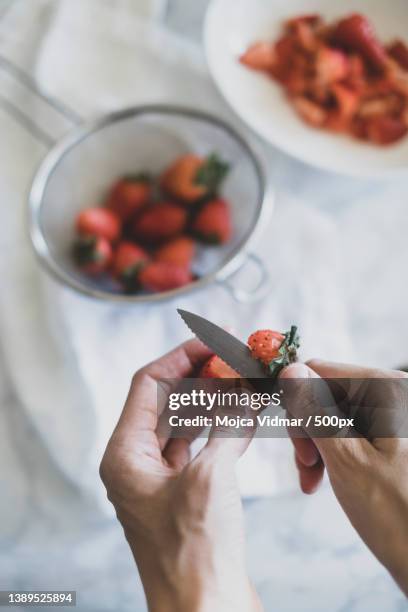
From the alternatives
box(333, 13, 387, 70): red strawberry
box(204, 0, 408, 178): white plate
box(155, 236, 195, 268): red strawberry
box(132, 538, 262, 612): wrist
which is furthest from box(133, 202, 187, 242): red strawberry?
box(132, 538, 262, 612): wrist

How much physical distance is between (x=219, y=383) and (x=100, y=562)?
26cm

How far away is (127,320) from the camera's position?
0.57 m

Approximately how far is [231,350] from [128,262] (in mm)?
310

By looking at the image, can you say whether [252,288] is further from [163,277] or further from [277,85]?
[277,85]

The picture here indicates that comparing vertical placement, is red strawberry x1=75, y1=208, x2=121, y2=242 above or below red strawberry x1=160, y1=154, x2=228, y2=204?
below

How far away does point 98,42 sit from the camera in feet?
2.25

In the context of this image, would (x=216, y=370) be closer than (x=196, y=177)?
Yes

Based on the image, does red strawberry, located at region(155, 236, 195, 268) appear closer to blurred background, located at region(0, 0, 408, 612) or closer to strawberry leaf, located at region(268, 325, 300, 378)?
blurred background, located at region(0, 0, 408, 612)

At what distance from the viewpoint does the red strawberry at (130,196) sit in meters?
0.63

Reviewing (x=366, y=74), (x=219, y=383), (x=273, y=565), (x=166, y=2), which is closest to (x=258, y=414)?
(x=219, y=383)

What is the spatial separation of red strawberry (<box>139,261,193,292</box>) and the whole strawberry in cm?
24

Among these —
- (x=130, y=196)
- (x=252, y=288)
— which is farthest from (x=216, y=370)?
(x=130, y=196)

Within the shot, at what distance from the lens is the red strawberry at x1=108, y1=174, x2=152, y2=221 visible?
2.08 ft

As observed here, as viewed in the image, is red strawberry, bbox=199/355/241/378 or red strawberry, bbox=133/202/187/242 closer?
red strawberry, bbox=199/355/241/378
